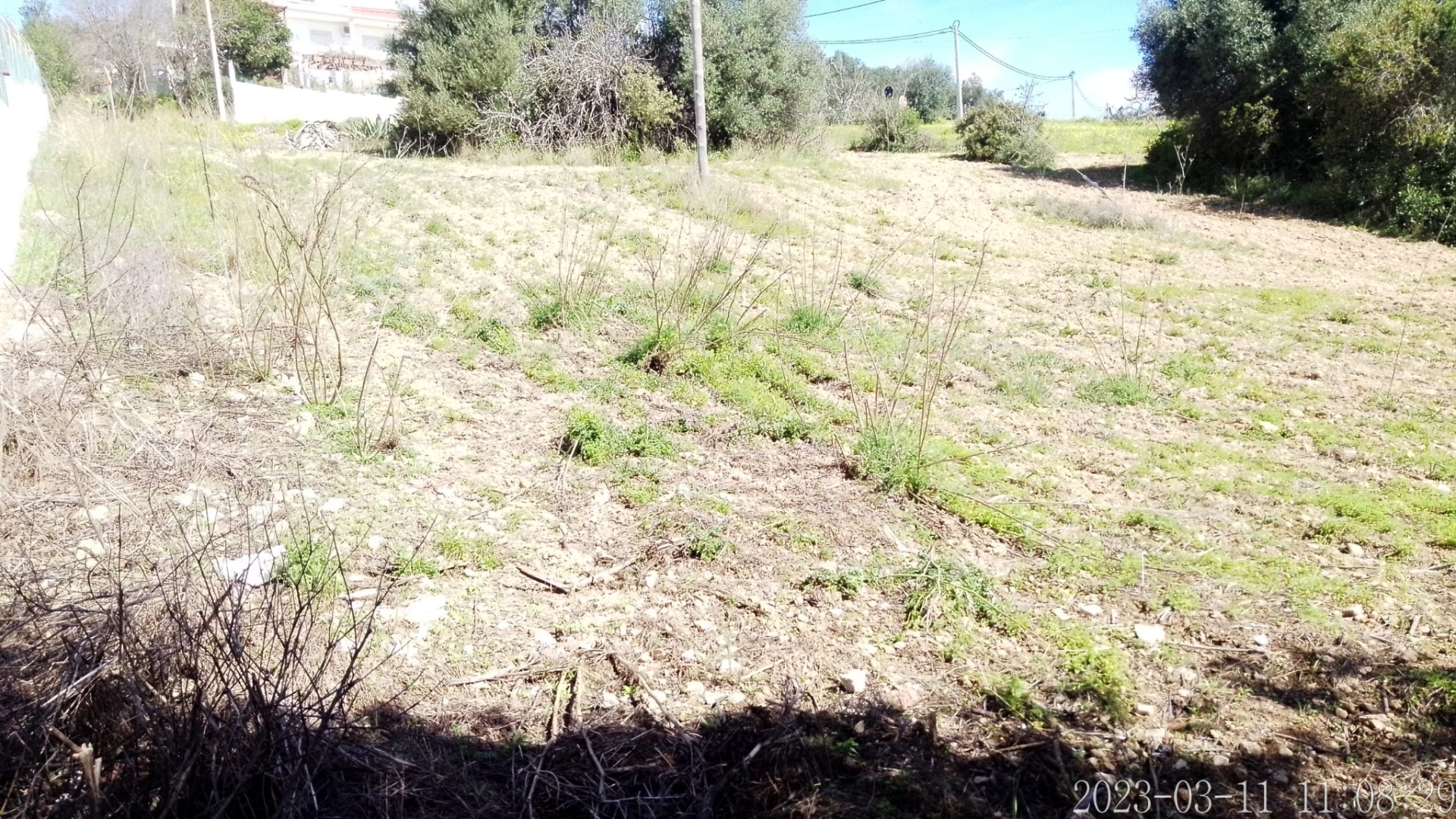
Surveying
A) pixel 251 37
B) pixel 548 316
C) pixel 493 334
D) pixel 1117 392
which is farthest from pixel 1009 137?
pixel 251 37

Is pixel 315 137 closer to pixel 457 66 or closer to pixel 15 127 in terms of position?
pixel 457 66

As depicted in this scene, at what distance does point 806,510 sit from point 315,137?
1558 centimetres

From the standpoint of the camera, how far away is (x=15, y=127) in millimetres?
7812

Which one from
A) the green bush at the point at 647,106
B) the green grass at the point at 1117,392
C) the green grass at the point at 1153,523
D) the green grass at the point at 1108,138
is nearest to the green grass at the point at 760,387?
the green grass at the point at 1153,523

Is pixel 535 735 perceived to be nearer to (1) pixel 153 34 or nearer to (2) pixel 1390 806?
(2) pixel 1390 806

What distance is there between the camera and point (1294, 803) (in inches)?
94.4

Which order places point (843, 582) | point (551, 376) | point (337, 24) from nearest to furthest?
point (843, 582) < point (551, 376) < point (337, 24)

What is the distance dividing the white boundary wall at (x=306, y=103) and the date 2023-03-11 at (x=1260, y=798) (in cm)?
2315

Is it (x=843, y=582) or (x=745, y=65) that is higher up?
(x=745, y=65)

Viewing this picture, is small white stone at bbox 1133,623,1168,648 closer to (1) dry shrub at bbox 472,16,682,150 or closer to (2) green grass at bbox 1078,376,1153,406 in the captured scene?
(2) green grass at bbox 1078,376,1153,406

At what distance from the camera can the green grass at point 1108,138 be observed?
19.3 metres

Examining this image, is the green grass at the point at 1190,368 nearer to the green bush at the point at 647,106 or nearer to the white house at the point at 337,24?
the green bush at the point at 647,106

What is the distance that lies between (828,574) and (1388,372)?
504 centimetres

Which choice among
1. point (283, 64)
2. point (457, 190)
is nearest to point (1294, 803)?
point (457, 190)
